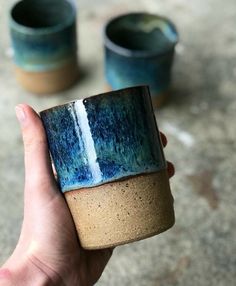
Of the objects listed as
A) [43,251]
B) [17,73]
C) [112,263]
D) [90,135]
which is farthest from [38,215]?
[17,73]

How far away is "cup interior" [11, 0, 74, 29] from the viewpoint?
5.62ft

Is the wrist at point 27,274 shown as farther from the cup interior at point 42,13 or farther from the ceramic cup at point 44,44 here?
the cup interior at point 42,13

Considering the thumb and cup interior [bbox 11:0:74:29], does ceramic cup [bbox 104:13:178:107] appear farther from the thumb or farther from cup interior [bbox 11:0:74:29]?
the thumb

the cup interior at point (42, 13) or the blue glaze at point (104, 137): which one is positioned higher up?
the blue glaze at point (104, 137)

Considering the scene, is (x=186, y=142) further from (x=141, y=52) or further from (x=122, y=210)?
(x=122, y=210)

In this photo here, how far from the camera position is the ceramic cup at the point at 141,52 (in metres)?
1.53

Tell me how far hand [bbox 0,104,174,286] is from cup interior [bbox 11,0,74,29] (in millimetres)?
867

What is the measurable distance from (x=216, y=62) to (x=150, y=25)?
303 millimetres


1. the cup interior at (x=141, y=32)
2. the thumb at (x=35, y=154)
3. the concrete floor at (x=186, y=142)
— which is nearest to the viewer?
the thumb at (x=35, y=154)

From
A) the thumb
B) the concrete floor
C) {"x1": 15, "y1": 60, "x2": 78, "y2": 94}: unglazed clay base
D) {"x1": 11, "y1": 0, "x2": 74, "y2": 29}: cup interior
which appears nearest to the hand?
the thumb

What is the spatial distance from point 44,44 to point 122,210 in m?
0.93

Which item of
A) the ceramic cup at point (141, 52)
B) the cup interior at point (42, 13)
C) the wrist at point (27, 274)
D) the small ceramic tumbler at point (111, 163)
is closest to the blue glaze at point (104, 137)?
the small ceramic tumbler at point (111, 163)

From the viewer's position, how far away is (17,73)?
1727 mm

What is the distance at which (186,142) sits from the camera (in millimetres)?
1558
